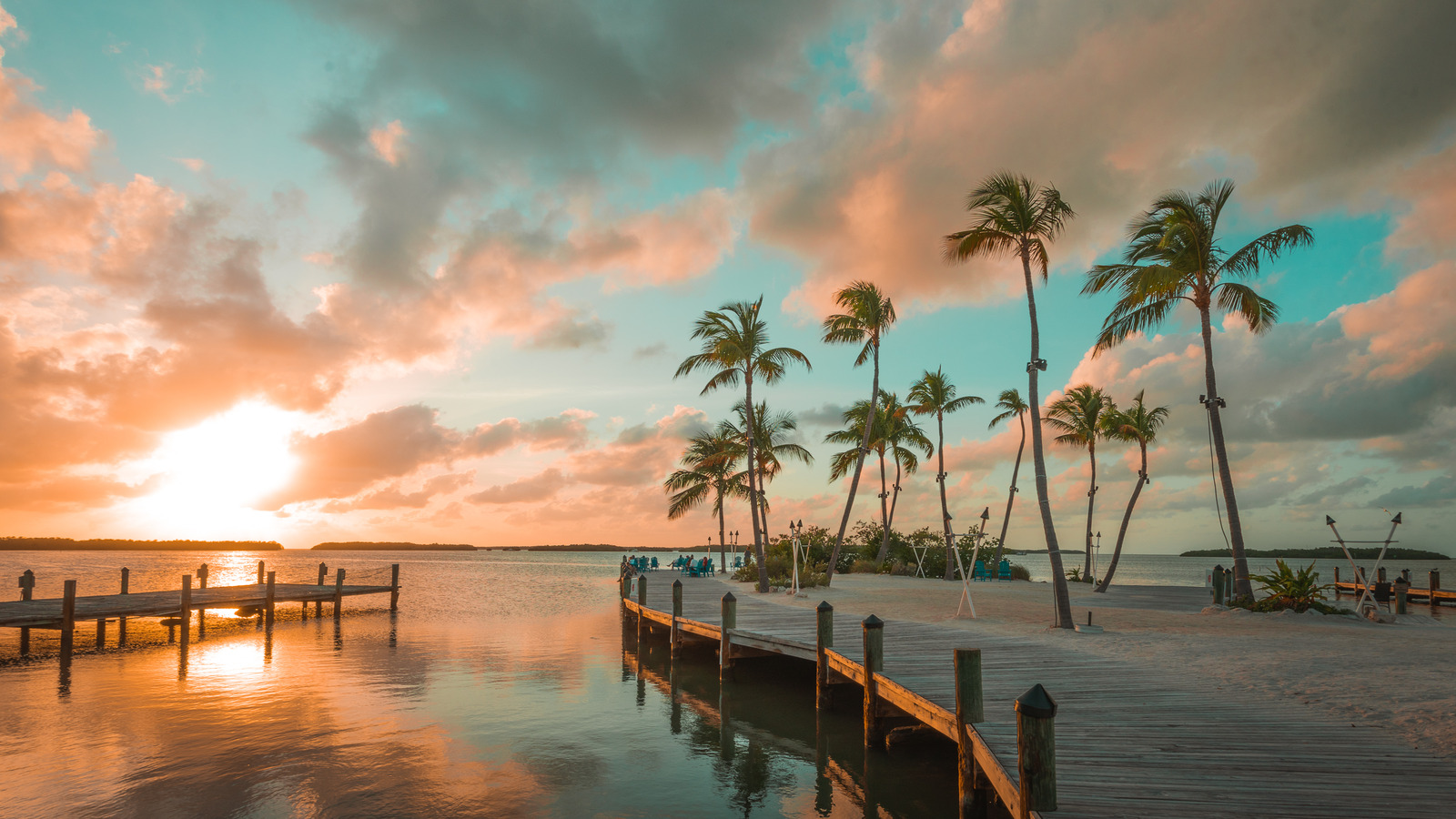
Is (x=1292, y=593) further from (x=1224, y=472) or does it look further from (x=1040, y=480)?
(x=1040, y=480)

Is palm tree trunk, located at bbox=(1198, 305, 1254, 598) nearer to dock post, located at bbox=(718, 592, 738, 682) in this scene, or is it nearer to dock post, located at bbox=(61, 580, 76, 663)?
dock post, located at bbox=(718, 592, 738, 682)

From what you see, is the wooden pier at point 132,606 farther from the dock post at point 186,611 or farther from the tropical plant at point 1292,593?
the tropical plant at point 1292,593

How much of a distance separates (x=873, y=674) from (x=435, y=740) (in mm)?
6864

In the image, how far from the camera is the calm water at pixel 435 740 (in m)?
8.91

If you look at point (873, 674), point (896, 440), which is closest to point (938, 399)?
point (896, 440)

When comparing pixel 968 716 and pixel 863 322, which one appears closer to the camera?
pixel 968 716

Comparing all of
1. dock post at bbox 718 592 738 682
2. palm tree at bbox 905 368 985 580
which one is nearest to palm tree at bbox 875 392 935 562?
palm tree at bbox 905 368 985 580

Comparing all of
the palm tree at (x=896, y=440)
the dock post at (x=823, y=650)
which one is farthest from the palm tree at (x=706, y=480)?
the dock post at (x=823, y=650)

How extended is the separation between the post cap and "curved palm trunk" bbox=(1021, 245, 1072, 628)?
1117 centimetres

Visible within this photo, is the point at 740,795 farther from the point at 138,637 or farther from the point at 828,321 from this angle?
the point at 138,637

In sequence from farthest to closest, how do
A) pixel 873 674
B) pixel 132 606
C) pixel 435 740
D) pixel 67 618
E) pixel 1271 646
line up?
pixel 132 606 → pixel 67 618 → pixel 1271 646 → pixel 435 740 → pixel 873 674

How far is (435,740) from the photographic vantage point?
11547 mm

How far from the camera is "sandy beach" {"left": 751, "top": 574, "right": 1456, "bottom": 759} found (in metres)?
8.18

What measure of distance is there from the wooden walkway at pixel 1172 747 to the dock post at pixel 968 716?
0.20 meters
